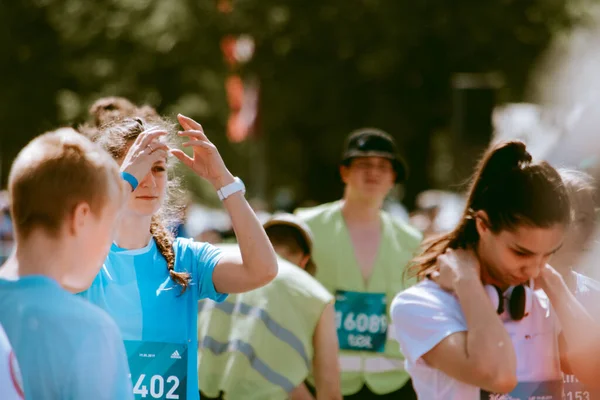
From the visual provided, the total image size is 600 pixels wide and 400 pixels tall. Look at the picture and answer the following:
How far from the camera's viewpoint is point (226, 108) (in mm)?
22281

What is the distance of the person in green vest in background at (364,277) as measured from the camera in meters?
6.07

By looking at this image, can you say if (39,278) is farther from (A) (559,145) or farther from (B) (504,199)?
(A) (559,145)

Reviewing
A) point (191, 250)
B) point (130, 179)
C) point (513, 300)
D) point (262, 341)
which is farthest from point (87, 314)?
point (262, 341)

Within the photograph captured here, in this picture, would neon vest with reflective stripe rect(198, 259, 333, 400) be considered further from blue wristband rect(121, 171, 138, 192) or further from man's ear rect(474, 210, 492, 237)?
man's ear rect(474, 210, 492, 237)

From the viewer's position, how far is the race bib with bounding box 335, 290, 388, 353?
6.08m

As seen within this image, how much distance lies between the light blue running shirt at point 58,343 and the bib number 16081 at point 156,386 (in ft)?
3.54

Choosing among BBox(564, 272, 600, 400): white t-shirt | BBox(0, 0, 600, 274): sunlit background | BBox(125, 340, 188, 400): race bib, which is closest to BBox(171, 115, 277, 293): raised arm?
BBox(125, 340, 188, 400): race bib

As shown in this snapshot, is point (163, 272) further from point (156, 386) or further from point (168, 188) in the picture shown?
point (168, 188)

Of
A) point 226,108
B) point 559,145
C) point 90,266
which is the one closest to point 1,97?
point 226,108

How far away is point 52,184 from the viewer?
2246 millimetres

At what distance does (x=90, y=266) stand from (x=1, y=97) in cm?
2297

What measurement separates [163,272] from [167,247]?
0.37 ft

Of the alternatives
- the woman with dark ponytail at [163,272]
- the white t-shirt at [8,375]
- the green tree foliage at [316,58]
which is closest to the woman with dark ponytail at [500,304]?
the woman with dark ponytail at [163,272]

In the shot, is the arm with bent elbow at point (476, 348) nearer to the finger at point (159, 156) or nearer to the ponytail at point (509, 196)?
the ponytail at point (509, 196)
